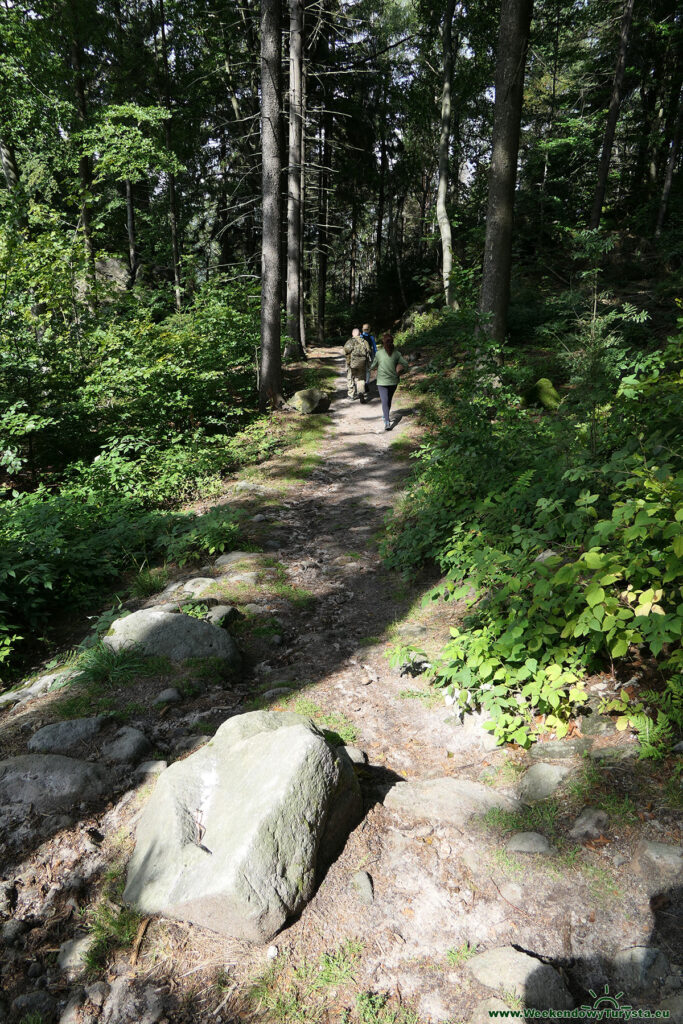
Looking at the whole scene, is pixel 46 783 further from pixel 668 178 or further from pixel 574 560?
pixel 668 178

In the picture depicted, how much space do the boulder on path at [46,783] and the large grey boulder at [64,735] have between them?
0.13 metres

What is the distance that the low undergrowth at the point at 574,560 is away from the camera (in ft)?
9.37

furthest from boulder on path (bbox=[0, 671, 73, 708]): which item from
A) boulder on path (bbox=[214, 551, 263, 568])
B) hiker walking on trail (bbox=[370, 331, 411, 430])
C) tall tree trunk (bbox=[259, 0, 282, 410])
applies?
tall tree trunk (bbox=[259, 0, 282, 410])

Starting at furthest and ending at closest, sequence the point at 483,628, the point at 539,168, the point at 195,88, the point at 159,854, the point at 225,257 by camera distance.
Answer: the point at 539,168 < the point at 225,257 < the point at 195,88 < the point at 483,628 < the point at 159,854

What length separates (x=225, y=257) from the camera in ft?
83.6

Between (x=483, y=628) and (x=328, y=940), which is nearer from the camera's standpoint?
(x=328, y=940)

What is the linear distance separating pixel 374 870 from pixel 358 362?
41.6 feet

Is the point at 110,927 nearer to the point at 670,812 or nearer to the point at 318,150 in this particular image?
the point at 670,812

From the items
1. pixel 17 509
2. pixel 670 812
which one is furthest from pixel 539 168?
pixel 670 812

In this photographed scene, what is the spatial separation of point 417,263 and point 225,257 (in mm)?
9111

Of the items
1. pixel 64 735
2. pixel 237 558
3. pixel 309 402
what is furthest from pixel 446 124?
pixel 64 735

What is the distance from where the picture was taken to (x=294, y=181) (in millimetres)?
17016

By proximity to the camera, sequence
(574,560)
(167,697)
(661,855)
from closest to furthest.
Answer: (661,855) → (574,560) → (167,697)

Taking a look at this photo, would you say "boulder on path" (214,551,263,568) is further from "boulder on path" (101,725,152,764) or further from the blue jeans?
the blue jeans
